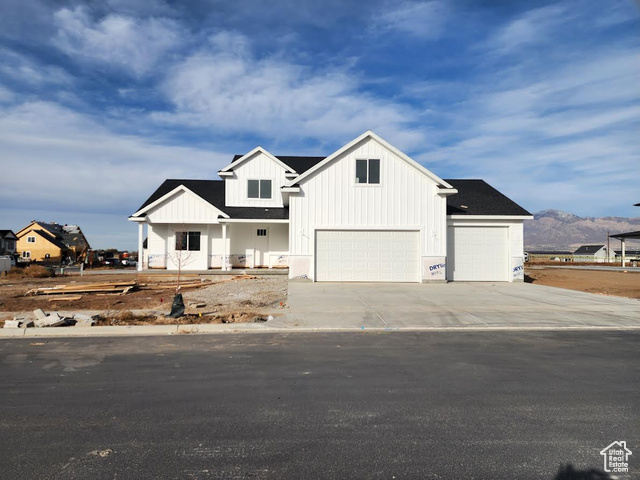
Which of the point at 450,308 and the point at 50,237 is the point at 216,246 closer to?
the point at 450,308

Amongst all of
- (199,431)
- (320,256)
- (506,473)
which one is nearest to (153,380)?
(199,431)

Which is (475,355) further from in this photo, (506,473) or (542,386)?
(506,473)

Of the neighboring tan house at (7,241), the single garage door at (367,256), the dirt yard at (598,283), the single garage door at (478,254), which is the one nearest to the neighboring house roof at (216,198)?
the single garage door at (367,256)

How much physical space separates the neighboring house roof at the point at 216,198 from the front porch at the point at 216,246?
668 mm

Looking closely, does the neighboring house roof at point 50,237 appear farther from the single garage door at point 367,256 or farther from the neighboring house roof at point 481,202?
the neighboring house roof at point 481,202

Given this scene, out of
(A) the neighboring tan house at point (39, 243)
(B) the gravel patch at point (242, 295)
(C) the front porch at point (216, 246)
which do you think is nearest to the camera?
(B) the gravel patch at point (242, 295)

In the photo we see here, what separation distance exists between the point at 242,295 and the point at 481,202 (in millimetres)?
13448

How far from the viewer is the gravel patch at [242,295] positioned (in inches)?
520

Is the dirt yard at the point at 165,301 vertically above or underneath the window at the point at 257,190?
underneath

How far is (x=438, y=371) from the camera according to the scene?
6379 millimetres

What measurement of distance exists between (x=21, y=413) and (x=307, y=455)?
11.2ft

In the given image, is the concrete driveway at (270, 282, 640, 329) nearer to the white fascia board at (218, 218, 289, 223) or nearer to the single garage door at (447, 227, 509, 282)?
the single garage door at (447, 227, 509, 282)

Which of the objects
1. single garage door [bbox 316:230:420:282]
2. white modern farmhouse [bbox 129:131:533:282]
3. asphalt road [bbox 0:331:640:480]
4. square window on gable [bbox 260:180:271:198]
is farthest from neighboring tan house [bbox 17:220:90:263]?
asphalt road [bbox 0:331:640:480]

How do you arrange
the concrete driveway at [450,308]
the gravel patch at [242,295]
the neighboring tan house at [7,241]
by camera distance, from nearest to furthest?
the concrete driveway at [450,308]
the gravel patch at [242,295]
the neighboring tan house at [7,241]
